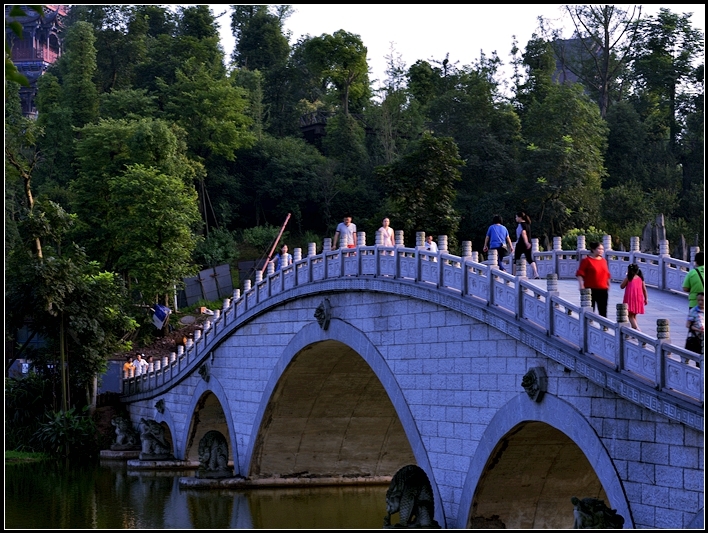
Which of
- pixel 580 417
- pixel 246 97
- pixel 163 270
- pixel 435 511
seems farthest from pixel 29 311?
pixel 246 97

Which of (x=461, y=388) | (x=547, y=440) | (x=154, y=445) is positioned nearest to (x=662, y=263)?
(x=461, y=388)

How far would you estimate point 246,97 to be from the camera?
57875mm

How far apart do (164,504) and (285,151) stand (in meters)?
33.3

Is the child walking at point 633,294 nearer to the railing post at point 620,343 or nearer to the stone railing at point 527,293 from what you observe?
the stone railing at point 527,293

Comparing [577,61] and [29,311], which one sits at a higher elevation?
[577,61]

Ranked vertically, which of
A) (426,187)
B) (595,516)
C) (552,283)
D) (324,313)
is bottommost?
(595,516)

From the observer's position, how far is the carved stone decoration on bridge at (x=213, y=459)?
26625 millimetres

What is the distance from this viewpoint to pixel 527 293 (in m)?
15.0

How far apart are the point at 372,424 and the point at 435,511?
880cm

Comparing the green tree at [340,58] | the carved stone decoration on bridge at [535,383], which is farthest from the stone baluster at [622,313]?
the green tree at [340,58]

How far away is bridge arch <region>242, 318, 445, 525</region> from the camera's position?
23.6 meters

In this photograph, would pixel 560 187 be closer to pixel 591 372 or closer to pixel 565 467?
pixel 565 467

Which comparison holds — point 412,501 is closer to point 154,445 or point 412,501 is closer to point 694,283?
point 694,283

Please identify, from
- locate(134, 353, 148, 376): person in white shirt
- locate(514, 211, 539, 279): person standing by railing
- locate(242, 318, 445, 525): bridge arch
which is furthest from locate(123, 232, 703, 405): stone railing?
locate(134, 353, 148, 376): person in white shirt
